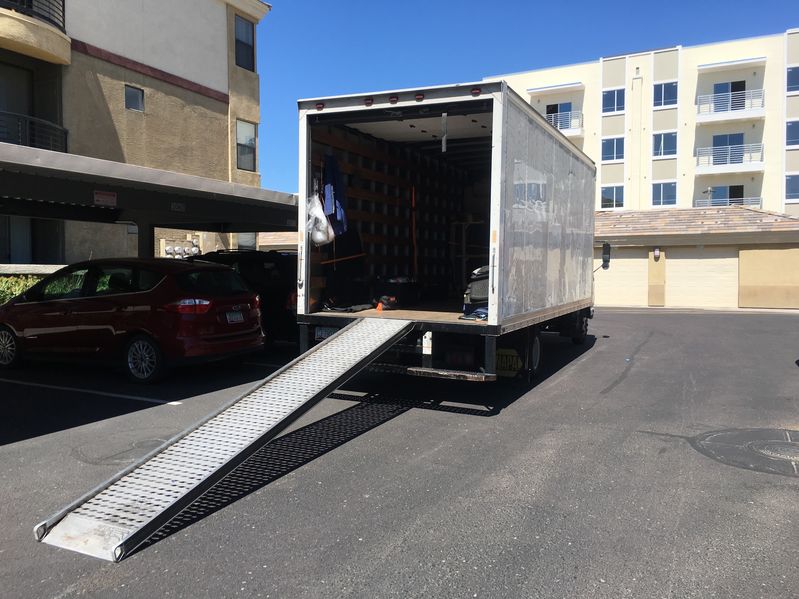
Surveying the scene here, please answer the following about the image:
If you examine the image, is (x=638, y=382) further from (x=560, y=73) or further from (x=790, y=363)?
(x=560, y=73)

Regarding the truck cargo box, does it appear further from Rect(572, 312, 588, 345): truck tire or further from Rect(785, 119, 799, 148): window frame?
Rect(785, 119, 799, 148): window frame

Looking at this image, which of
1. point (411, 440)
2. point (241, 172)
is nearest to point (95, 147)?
point (241, 172)

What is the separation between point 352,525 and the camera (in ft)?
14.2

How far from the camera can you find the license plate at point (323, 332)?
8219 mm

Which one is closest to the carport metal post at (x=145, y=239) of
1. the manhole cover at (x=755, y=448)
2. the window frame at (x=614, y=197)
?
the manhole cover at (x=755, y=448)

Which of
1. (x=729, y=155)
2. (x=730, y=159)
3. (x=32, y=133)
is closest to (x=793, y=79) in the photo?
(x=729, y=155)

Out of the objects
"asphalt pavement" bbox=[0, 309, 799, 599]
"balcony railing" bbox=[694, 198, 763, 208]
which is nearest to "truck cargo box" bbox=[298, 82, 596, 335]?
"asphalt pavement" bbox=[0, 309, 799, 599]

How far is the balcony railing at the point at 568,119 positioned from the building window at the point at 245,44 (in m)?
26.6

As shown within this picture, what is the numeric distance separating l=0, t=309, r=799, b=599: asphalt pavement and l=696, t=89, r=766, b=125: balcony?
35.7m

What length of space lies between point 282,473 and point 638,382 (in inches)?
249

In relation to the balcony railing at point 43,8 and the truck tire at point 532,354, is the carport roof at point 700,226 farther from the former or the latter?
the balcony railing at point 43,8

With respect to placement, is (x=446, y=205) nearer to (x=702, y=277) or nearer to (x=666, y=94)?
(x=702, y=277)

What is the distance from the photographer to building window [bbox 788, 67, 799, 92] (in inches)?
1522

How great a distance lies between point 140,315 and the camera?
8898 mm
